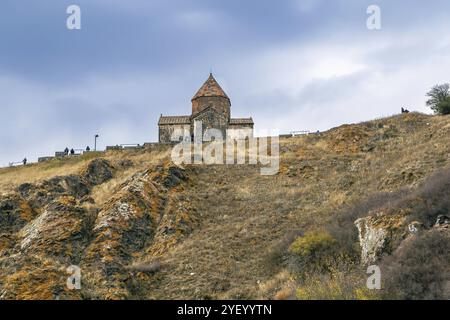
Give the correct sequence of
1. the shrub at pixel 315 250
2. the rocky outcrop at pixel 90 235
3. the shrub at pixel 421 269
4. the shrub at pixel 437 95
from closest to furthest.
Result: the shrub at pixel 421 269, the rocky outcrop at pixel 90 235, the shrub at pixel 315 250, the shrub at pixel 437 95

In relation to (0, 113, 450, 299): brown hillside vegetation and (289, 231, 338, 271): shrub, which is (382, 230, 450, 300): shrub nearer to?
(0, 113, 450, 299): brown hillside vegetation

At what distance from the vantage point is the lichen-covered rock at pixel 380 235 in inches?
630

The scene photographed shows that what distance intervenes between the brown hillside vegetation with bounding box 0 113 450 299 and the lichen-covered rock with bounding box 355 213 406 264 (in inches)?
1.9

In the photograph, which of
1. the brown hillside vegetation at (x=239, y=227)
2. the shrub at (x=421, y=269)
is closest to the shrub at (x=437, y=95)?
the brown hillside vegetation at (x=239, y=227)

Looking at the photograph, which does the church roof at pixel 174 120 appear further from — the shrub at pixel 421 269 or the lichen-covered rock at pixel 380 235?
the shrub at pixel 421 269

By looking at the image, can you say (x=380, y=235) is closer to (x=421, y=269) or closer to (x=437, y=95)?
(x=421, y=269)

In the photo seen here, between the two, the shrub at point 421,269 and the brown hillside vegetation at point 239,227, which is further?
the brown hillside vegetation at point 239,227

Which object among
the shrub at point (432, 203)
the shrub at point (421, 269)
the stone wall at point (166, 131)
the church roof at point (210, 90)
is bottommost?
the shrub at point (421, 269)

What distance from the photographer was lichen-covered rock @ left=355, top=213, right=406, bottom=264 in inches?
630

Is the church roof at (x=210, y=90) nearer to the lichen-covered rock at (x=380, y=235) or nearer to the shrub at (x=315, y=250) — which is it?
the shrub at (x=315, y=250)

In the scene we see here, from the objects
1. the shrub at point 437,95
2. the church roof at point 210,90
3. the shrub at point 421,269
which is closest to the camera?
the shrub at point 421,269

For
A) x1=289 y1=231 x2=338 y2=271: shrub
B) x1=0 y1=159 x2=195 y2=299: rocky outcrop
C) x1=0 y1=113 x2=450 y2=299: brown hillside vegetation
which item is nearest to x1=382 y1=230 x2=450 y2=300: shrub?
x1=0 y1=113 x2=450 y2=299: brown hillside vegetation

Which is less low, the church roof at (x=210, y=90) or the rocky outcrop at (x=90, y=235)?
the church roof at (x=210, y=90)
